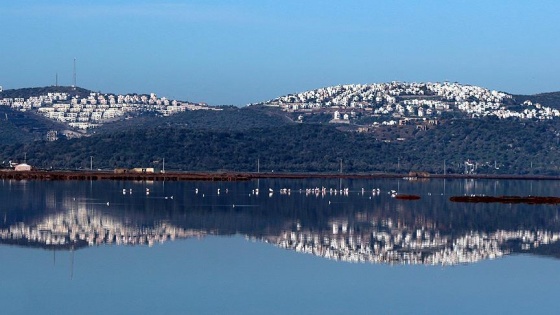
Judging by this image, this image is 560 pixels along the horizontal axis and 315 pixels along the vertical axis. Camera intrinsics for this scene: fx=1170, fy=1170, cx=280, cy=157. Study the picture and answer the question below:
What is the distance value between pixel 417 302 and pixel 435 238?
71.2 feet

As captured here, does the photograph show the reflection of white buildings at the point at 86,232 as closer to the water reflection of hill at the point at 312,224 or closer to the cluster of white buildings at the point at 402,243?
the water reflection of hill at the point at 312,224

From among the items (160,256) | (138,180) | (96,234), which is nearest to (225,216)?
(96,234)

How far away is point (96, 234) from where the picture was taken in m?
54.1

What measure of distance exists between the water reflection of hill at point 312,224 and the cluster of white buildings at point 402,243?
0.04m

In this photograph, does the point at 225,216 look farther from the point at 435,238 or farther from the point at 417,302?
the point at 417,302

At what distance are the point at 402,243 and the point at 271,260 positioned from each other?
33.1ft

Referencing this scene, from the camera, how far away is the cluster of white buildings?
47.1m

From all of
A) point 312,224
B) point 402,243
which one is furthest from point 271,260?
point 312,224

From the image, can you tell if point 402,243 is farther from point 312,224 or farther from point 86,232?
point 86,232

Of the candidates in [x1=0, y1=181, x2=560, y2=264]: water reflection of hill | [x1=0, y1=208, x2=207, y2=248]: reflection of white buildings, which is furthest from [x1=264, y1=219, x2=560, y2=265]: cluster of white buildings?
[x1=0, y1=208, x2=207, y2=248]: reflection of white buildings

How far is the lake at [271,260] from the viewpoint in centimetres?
3475

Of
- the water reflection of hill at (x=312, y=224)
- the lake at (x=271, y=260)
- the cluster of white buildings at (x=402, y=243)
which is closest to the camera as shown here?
the lake at (x=271, y=260)

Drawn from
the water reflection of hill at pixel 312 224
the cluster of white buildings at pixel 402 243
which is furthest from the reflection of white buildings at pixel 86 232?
the cluster of white buildings at pixel 402 243

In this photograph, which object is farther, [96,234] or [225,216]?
[225,216]
